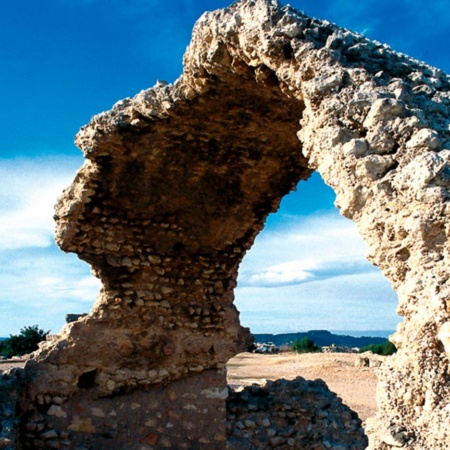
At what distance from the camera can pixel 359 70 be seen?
373 cm

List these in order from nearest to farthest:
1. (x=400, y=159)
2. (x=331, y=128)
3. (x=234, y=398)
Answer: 1. (x=400, y=159)
2. (x=331, y=128)
3. (x=234, y=398)

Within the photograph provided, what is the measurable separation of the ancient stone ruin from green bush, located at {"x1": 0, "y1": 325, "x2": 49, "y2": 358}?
15.3 metres

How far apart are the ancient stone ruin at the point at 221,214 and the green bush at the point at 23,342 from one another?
15.3 m

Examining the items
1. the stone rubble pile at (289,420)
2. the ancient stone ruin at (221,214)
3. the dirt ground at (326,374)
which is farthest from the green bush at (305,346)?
the ancient stone ruin at (221,214)

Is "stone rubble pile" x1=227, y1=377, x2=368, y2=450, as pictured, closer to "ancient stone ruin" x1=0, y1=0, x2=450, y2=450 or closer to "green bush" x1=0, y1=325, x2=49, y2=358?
"ancient stone ruin" x1=0, y1=0, x2=450, y2=450

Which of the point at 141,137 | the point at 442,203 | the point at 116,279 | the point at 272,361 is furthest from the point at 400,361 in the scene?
the point at 272,361

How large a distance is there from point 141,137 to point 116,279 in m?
1.78

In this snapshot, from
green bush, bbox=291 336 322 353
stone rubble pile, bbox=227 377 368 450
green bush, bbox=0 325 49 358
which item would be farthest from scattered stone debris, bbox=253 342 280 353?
stone rubble pile, bbox=227 377 368 450

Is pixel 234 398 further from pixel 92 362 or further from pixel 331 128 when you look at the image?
pixel 331 128

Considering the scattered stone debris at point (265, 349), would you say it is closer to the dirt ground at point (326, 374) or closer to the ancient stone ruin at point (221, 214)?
the dirt ground at point (326, 374)

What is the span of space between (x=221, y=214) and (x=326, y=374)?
11538mm

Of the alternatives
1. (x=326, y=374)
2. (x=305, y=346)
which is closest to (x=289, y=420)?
(x=326, y=374)

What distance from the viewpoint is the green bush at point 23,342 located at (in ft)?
68.7

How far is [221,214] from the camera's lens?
7055mm
